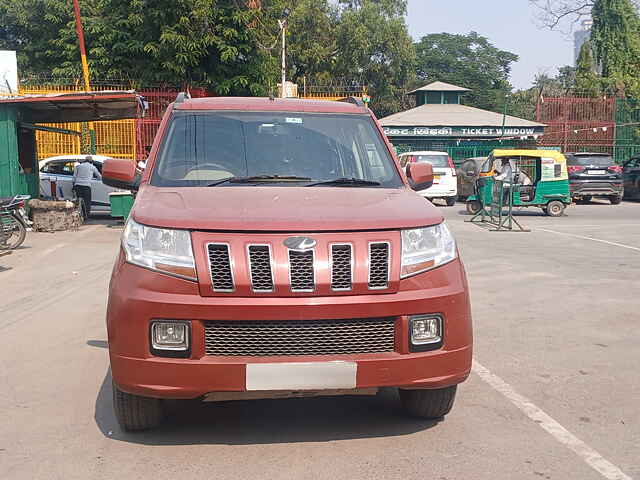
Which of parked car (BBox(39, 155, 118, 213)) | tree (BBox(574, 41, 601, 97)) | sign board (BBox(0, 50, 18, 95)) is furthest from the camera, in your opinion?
tree (BBox(574, 41, 601, 97))

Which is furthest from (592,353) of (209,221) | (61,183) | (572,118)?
(572,118)

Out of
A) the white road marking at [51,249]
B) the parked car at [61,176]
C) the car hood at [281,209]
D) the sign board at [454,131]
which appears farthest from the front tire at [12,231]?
the sign board at [454,131]

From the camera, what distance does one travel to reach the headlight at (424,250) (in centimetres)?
398

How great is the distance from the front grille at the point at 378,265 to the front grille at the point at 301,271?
0.98ft

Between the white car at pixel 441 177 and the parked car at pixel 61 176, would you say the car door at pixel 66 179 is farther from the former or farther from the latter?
the white car at pixel 441 177

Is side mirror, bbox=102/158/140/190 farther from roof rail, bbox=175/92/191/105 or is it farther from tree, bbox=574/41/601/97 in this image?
tree, bbox=574/41/601/97

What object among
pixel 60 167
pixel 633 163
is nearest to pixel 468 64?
pixel 633 163

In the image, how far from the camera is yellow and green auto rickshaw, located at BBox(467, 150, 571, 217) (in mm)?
19672

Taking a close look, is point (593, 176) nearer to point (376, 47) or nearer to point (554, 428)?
point (554, 428)

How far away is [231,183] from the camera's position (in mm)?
4801

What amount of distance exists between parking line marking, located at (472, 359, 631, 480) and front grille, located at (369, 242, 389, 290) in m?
1.36

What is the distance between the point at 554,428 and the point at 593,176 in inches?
847

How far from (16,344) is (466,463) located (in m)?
4.26

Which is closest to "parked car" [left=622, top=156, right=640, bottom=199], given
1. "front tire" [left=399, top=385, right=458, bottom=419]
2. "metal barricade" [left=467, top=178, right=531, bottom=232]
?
"metal barricade" [left=467, top=178, right=531, bottom=232]
